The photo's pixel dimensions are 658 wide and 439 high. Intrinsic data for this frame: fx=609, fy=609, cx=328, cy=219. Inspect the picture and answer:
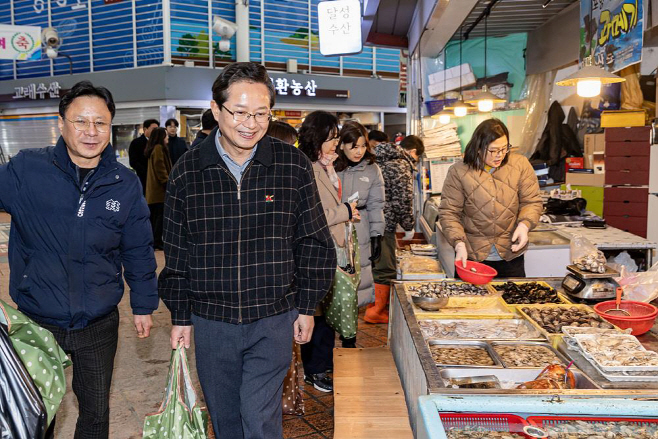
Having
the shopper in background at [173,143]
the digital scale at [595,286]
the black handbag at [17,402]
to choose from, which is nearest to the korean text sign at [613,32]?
the digital scale at [595,286]

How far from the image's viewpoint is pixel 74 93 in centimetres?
268

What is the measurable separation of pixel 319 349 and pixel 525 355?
207cm

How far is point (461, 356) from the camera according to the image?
286 centimetres

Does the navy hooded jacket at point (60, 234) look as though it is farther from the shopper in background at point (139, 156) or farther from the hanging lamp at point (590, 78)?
Answer: the shopper in background at point (139, 156)

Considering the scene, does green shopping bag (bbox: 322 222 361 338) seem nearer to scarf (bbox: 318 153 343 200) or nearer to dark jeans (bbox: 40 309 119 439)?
scarf (bbox: 318 153 343 200)

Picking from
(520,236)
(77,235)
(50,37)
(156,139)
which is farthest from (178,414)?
(50,37)

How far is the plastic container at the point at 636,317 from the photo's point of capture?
9.66 feet

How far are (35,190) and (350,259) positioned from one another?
2.23 meters

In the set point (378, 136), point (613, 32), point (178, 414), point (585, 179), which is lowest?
point (178, 414)

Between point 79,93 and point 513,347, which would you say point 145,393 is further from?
point 513,347

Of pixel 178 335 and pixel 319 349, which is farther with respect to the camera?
pixel 319 349

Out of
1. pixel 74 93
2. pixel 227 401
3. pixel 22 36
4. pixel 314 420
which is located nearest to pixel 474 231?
pixel 314 420

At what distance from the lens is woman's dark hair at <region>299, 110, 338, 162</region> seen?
4148mm

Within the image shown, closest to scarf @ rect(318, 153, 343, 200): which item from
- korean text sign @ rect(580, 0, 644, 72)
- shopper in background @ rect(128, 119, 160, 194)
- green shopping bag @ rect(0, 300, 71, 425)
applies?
green shopping bag @ rect(0, 300, 71, 425)
